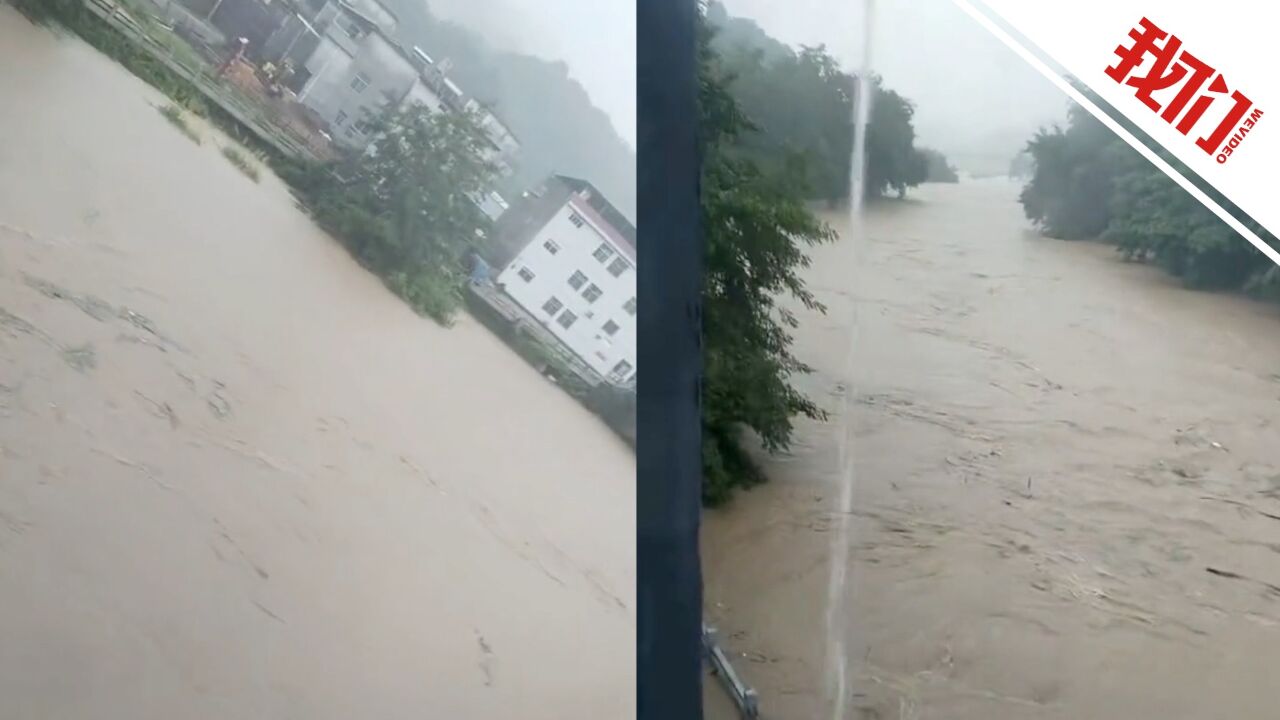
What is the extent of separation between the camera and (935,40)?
1.13 m

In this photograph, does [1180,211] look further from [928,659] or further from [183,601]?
[183,601]

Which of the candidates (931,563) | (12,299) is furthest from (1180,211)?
(12,299)

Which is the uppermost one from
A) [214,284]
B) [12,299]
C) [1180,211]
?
[1180,211]

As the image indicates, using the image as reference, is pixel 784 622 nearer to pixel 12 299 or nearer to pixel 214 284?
pixel 214 284

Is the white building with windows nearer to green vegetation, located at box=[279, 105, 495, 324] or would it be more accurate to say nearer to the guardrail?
green vegetation, located at box=[279, 105, 495, 324]

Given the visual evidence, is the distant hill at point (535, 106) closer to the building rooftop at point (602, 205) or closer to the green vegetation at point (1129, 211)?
the building rooftop at point (602, 205)

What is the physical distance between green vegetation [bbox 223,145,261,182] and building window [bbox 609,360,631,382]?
53 centimetres

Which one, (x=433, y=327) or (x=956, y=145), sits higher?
(x=956, y=145)

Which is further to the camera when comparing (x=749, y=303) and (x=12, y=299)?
(x=749, y=303)

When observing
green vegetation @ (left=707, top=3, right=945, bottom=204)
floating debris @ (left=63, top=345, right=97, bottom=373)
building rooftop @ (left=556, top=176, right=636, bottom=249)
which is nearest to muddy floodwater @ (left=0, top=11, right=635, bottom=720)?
floating debris @ (left=63, top=345, right=97, bottom=373)

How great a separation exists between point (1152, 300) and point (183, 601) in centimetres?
134

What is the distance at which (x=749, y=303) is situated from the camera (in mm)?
1192

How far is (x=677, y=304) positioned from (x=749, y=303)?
0.11 m

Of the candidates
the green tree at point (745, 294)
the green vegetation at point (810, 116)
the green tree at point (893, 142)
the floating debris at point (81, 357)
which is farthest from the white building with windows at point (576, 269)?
the floating debris at point (81, 357)
